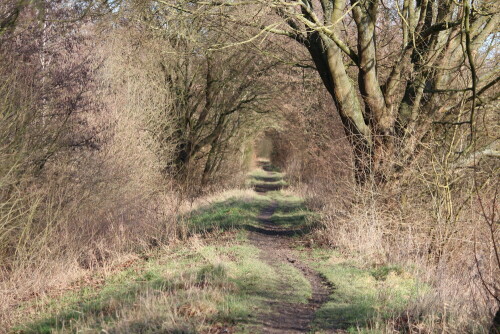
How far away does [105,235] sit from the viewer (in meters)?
13.0

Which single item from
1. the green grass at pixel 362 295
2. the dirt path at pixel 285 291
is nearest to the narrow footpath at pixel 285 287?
the dirt path at pixel 285 291

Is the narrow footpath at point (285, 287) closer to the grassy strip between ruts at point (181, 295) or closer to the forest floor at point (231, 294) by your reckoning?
the forest floor at point (231, 294)

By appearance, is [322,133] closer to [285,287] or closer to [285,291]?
[285,287]

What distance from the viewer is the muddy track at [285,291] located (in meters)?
6.59

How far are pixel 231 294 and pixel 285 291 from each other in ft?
3.41

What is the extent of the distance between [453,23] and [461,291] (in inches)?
224

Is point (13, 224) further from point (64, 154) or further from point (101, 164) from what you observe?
point (101, 164)

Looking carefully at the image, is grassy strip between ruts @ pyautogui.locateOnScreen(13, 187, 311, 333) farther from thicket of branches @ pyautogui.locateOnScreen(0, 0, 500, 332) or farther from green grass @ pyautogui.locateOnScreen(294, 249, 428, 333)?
thicket of branches @ pyautogui.locateOnScreen(0, 0, 500, 332)

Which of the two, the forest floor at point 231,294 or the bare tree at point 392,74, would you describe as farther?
the bare tree at point 392,74

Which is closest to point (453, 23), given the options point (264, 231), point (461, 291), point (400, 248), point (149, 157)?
point (400, 248)

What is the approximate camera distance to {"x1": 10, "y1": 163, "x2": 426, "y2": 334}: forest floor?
6.44 metres

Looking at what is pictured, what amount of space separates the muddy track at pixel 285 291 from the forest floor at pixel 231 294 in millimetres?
15

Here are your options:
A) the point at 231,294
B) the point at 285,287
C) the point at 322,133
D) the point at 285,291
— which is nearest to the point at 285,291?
the point at 285,291

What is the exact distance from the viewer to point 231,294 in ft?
25.0
